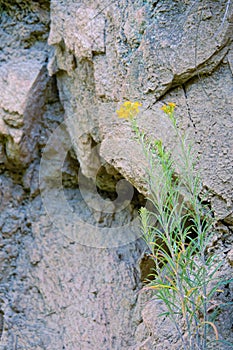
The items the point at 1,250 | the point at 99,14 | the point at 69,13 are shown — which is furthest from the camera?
the point at 1,250

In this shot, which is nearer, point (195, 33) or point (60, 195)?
point (195, 33)

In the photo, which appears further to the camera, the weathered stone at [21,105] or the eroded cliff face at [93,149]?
the weathered stone at [21,105]

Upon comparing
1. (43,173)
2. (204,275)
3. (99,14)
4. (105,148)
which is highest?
(99,14)

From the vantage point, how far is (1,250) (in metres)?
1.79

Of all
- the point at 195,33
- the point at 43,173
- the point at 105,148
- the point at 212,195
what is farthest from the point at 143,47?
the point at 43,173

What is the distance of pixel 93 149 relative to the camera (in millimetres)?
1701

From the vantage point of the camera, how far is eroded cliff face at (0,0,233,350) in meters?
1.32

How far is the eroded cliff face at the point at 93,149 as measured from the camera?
132 cm

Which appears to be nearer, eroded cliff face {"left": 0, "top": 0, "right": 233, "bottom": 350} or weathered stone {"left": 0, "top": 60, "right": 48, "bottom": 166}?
eroded cliff face {"left": 0, "top": 0, "right": 233, "bottom": 350}

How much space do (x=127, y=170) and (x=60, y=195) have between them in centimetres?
45

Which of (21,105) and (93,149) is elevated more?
(21,105)

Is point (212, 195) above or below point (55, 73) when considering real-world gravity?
below

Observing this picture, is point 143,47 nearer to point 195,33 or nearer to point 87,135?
point 195,33

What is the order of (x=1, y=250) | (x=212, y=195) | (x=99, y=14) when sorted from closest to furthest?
(x=212, y=195), (x=99, y=14), (x=1, y=250)
